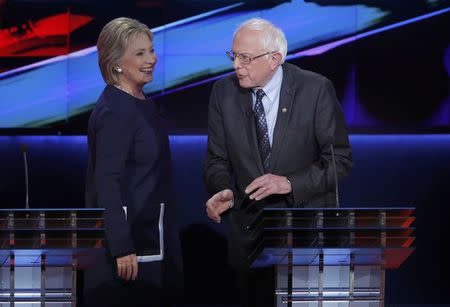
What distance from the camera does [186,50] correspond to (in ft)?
22.3

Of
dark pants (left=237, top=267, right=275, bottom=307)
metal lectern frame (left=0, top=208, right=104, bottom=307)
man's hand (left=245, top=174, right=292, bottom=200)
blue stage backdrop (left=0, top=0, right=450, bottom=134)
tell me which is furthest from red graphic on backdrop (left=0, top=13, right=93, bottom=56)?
metal lectern frame (left=0, top=208, right=104, bottom=307)

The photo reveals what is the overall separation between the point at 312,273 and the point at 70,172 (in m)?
3.60

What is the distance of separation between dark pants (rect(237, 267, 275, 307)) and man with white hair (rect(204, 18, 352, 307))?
A: 247mm

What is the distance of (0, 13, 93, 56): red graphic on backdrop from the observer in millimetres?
6723

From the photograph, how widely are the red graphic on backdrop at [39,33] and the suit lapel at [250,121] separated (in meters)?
2.89

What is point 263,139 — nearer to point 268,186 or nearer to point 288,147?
point 288,147

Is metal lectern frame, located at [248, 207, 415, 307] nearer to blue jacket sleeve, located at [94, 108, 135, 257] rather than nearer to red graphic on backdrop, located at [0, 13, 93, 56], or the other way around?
blue jacket sleeve, located at [94, 108, 135, 257]

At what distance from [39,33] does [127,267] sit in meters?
3.42

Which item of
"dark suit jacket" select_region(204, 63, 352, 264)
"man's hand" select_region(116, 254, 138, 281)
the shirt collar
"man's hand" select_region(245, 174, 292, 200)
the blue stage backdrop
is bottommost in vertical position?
"man's hand" select_region(116, 254, 138, 281)

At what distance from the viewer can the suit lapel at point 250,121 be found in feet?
13.1

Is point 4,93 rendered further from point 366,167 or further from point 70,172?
point 366,167

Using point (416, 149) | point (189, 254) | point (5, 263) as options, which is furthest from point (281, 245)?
point (416, 149)

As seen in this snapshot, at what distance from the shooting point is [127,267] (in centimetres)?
364

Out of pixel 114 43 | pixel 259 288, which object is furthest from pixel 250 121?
pixel 259 288
